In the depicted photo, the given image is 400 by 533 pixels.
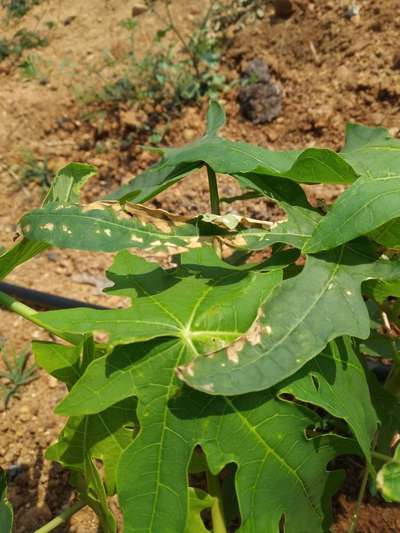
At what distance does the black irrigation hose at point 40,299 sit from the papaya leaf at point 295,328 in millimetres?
1070

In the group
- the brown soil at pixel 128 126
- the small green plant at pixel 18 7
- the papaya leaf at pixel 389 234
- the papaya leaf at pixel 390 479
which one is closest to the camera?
the papaya leaf at pixel 390 479

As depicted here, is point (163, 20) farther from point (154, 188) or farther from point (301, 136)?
point (154, 188)

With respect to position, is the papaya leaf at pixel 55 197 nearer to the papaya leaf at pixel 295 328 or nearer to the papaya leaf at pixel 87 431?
the papaya leaf at pixel 87 431

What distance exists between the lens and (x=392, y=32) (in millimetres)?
2211

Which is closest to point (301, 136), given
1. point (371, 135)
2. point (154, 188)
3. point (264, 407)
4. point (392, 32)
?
point (392, 32)

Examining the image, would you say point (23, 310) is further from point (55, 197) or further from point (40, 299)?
point (40, 299)

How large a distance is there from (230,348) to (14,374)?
3.70ft

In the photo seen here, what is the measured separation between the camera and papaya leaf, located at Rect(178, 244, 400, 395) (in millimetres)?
754

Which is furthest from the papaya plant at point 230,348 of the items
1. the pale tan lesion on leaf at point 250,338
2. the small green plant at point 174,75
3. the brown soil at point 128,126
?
the small green plant at point 174,75

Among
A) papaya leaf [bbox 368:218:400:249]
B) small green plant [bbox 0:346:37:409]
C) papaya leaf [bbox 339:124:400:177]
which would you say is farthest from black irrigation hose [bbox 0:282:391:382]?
papaya leaf [bbox 368:218:400:249]

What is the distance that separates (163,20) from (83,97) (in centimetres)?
52

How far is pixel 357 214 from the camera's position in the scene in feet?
2.83

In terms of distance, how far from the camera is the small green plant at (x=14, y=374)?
170cm

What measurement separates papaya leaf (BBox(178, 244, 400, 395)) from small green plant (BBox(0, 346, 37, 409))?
1.10 metres
